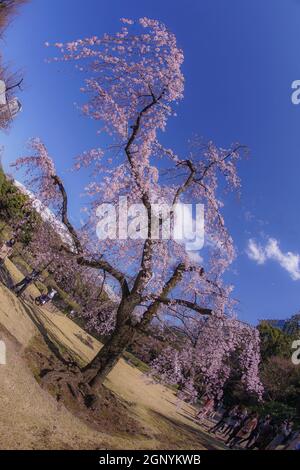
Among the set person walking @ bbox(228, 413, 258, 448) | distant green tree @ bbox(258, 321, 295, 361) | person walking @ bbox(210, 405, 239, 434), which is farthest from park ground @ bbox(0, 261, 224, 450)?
distant green tree @ bbox(258, 321, 295, 361)

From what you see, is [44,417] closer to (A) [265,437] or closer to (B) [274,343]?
(A) [265,437]

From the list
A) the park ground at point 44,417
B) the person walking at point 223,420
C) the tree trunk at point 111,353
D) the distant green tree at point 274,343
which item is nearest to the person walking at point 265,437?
the park ground at point 44,417

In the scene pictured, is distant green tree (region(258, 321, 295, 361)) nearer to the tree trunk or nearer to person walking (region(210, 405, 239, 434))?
person walking (region(210, 405, 239, 434))

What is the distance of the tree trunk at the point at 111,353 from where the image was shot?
12.3 metres

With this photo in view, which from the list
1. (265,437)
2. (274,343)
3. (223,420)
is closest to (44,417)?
(265,437)

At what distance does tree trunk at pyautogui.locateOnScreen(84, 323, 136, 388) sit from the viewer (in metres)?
12.3

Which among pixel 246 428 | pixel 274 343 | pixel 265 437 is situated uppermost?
pixel 274 343

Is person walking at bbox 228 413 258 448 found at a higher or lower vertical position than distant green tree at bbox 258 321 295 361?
lower

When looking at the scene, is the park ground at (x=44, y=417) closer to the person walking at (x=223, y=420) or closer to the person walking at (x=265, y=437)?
the person walking at (x=265, y=437)

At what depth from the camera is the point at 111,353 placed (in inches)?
489

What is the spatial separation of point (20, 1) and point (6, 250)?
35.8ft

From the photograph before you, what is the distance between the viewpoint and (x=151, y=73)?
488 inches

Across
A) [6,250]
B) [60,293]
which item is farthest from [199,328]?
[60,293]
